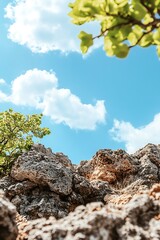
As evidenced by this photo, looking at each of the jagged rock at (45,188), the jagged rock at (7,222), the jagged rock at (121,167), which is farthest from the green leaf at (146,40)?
the jagged rock at (121,167)

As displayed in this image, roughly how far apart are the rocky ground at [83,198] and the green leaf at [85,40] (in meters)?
3.10

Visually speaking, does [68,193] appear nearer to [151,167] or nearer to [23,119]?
[151,167]

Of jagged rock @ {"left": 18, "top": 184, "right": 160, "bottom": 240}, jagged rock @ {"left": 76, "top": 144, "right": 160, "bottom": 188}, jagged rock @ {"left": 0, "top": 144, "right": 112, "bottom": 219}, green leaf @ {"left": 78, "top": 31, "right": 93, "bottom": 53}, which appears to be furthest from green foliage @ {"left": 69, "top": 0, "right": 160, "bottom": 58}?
jagged rock @ {"left": 76, "top": 144, "right": 160, "bottom": 188}

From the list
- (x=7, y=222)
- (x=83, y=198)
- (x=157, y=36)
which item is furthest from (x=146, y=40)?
(x=83, y=198)

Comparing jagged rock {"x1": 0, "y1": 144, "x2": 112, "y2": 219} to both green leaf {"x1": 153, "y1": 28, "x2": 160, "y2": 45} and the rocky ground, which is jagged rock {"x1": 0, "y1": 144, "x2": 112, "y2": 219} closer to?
the rocky ground

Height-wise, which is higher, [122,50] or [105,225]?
[122,50]

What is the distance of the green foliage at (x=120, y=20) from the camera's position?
762 cm

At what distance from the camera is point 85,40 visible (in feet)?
26.6

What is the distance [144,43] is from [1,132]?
26.9 metres

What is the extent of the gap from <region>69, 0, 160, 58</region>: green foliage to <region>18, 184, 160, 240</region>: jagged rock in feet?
9.63

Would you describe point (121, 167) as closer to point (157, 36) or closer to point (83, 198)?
point (83, 198)

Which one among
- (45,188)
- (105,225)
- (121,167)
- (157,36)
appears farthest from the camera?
(121,167)

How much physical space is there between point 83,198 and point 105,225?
61.9ft

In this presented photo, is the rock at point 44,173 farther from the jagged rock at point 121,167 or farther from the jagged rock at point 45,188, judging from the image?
the jagged rock at point 121,167
